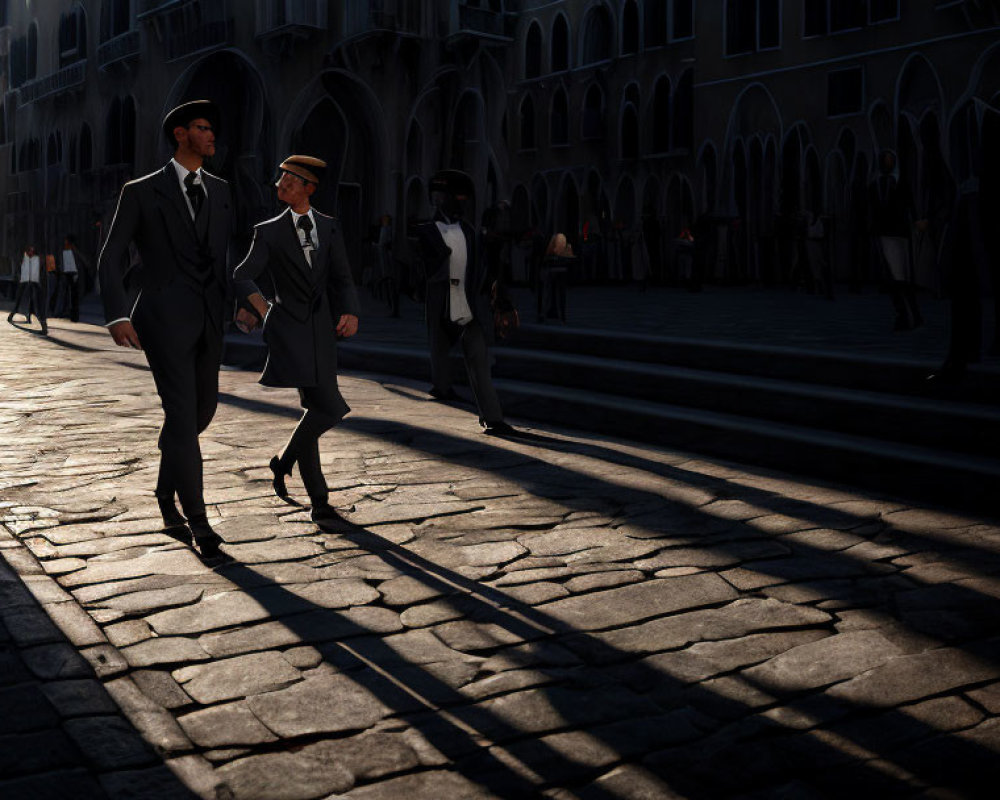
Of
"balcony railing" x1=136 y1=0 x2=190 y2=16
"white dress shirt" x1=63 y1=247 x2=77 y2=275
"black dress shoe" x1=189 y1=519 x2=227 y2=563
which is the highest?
"balcony railing" x1=136 y1=0 x2=190 y2=16

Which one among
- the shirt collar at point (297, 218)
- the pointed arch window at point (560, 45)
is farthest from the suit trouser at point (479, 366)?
the pointed arch window at point (560, 45)

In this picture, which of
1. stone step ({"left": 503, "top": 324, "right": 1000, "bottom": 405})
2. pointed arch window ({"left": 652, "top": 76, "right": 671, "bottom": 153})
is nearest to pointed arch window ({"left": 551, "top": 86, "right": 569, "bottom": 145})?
pointed arch window ({"left": 652, "top": 76, "right": 671, "bottom": 153})

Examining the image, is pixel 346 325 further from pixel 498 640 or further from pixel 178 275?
pixel 498 640

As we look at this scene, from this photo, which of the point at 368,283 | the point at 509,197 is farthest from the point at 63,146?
the point at 368,283

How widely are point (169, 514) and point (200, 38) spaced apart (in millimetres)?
23993

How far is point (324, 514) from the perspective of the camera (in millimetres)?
5367

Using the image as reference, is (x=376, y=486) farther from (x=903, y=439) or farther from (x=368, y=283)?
(x=368, y=283)

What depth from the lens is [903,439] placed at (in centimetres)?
675

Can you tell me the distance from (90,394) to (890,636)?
771cm

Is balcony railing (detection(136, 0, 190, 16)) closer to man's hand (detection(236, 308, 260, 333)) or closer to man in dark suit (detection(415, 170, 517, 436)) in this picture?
man in dark suit (detection(415, 170, 517, 436))

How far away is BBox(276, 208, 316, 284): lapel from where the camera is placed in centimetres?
528

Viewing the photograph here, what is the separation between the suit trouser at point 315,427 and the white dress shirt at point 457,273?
2.80 metres

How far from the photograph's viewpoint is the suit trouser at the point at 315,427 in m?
5.39

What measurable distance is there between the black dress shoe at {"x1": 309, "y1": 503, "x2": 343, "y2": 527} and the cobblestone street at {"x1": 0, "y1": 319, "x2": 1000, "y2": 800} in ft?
0.30
